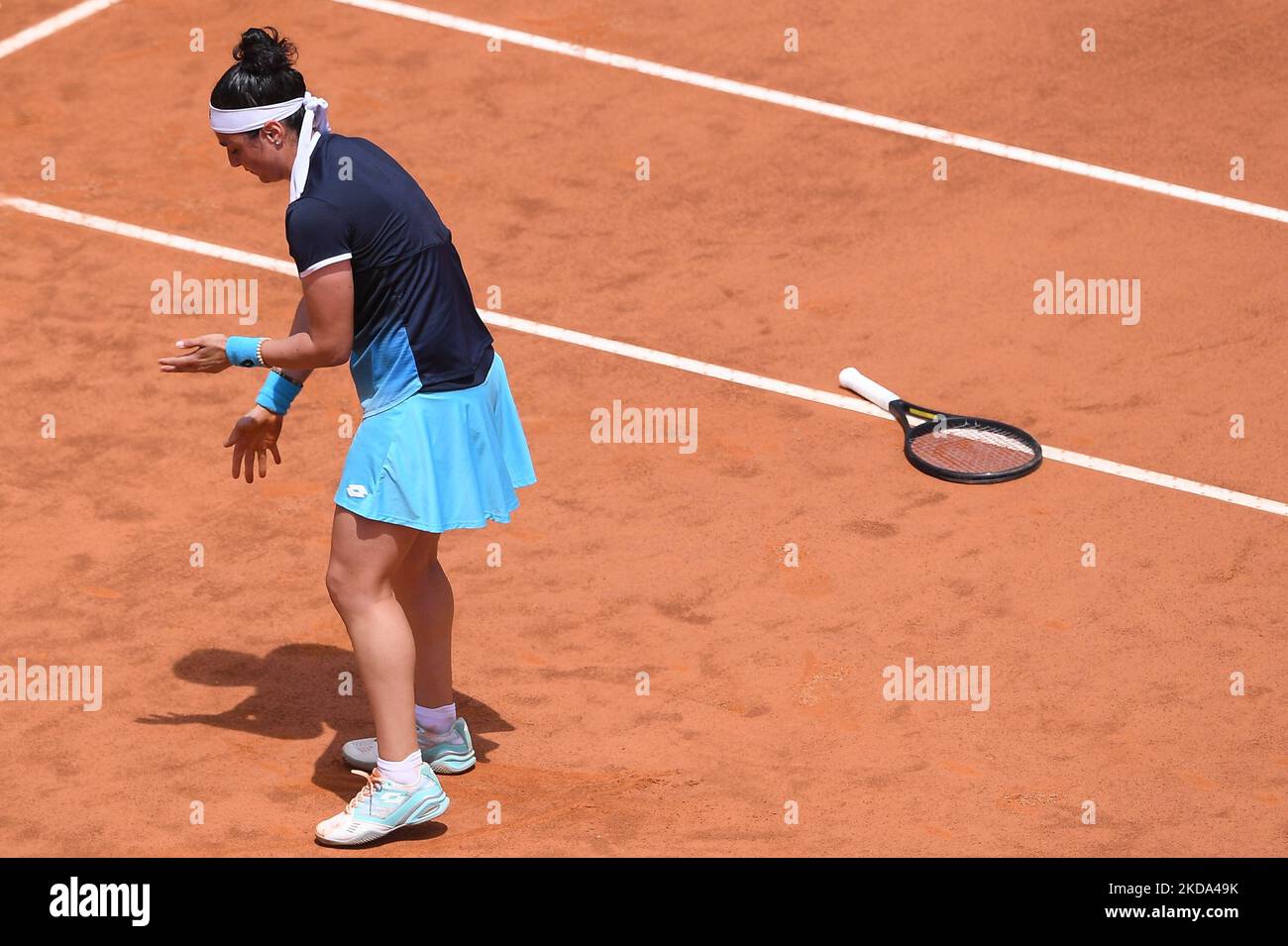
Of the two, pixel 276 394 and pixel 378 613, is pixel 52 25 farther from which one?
pixel 378 613

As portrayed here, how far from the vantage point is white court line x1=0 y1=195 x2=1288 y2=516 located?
A: 29.2 ft

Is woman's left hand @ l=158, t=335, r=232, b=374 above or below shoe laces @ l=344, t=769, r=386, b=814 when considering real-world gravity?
above

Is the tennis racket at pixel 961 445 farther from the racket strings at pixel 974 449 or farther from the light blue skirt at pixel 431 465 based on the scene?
the light blue skirt at pixel 431 465

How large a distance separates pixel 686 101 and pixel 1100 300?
3.18 metres

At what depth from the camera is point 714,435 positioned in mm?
9305

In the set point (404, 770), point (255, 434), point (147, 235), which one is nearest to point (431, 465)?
point (255, 434)

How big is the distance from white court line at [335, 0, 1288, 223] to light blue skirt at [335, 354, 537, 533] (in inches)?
240

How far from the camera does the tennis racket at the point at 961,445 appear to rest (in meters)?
8.91

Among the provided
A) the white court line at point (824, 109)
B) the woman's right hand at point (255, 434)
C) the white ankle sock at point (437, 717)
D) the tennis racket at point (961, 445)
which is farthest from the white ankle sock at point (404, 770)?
the white court line at point (824, 109)

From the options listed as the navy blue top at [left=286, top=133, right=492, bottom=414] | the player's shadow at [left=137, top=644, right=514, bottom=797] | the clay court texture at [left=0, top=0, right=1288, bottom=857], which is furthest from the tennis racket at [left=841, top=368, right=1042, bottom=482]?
the navy blue top at [left=286, top=133, right=492, bottom=414]

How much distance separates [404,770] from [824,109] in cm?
686

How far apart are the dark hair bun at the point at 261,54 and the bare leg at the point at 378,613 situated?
1.40m

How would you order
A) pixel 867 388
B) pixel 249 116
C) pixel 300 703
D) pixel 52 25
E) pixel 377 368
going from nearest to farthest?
pixel 249 116
pixel 377 368
pixel 300 703
pixel 867 388
pixel 52 25

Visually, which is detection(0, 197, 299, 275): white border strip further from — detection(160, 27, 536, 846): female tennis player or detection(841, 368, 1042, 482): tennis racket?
detection(160, 27, 536, 846): female tennis player
